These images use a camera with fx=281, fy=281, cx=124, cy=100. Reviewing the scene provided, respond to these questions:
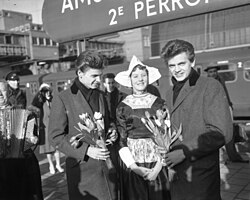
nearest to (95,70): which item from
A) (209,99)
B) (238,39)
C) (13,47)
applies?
(209,99)

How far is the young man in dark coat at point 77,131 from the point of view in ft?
7.74

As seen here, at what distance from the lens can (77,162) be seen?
238 cm

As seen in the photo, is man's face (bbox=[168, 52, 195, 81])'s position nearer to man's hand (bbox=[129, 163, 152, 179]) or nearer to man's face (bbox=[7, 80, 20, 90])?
man's hand (bbox=[129, 163, 152, 179])

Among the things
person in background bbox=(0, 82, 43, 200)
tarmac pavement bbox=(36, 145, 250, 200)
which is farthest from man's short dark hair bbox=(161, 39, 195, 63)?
tarmac pavement bbox=(36, 145, 250, 200)

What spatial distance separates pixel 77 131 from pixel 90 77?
47 centimetres

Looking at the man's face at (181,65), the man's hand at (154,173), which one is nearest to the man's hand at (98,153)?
the man's hand at (154,173)

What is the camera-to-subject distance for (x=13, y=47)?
33750 millimetres

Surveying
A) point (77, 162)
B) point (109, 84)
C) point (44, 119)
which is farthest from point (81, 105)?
point (44, 119)

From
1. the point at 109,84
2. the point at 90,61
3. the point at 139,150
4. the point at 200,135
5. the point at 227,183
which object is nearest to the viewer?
the point at 200,135

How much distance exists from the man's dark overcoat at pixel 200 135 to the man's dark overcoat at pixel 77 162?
2.08ft

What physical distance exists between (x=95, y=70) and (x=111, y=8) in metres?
0.71

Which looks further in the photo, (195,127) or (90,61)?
(90,61)

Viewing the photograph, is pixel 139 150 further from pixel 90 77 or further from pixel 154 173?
pixel 90 77

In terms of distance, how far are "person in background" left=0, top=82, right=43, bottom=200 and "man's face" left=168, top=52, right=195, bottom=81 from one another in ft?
5.92
